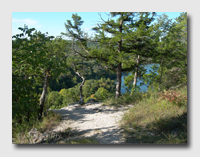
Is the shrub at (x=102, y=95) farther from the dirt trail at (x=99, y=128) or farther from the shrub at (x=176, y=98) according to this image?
the shrub at (x=176, y=98)

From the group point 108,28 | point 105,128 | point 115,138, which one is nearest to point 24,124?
point 105,128

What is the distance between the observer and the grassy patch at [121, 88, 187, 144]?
11.5ft

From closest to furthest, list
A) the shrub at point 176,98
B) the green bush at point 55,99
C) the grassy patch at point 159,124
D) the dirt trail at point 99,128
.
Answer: the grassy patch at point 159,124 → the dirt trail at point 99,128 → the shrub at point 176,98 → the green bush at point 55,99

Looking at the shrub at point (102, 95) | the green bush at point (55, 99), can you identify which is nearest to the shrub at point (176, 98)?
the shrub at point (102, 95)

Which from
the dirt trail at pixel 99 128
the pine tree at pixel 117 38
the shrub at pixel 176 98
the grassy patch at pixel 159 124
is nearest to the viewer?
the grassy patch at pixel 159 124

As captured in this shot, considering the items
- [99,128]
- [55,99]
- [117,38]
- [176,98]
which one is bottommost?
[55,99]

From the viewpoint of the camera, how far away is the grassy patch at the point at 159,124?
3.51m

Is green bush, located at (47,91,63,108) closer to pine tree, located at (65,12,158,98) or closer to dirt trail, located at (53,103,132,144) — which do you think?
pine tree, located at (65,12,158,98)

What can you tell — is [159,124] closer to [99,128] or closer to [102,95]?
[99,128]

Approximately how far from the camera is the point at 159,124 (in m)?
3.86

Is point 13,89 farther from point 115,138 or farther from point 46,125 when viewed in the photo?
point 115,138

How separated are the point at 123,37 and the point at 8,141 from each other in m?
4.92

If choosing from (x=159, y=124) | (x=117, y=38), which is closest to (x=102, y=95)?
(x=117, y=38)

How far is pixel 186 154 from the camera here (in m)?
3.54
